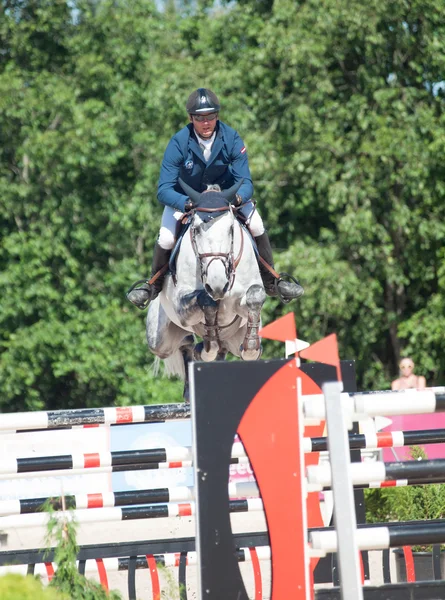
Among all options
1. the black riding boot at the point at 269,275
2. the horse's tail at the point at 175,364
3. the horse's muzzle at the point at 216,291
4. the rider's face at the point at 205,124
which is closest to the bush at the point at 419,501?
the black riding boot at the point at 269,275

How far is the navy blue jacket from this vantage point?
5.02 meters

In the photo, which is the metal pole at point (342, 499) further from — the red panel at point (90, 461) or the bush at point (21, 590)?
the red panel at point (90, 461)

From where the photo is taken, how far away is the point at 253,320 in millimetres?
4941

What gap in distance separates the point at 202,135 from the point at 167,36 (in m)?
8.55

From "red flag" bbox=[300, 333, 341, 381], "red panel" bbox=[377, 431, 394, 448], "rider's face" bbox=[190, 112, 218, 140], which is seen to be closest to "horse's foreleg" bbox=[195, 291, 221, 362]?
"rider's face" bbox=[190, 112, 218, 140]

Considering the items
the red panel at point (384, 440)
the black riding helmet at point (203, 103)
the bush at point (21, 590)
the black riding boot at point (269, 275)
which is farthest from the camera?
the black riding boot at point (269, 275)

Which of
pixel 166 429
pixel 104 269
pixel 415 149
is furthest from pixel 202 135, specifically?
pixel 104 269

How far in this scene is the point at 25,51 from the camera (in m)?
12.8

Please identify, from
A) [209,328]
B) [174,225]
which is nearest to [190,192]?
[174,225]

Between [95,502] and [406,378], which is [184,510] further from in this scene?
[406,378]

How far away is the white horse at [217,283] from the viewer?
476 centimetres

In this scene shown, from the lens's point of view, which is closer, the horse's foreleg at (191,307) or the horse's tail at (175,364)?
the horse's foreleg at (191,307)

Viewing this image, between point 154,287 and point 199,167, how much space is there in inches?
31.8

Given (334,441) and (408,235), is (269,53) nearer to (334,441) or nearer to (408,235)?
(408,235)
